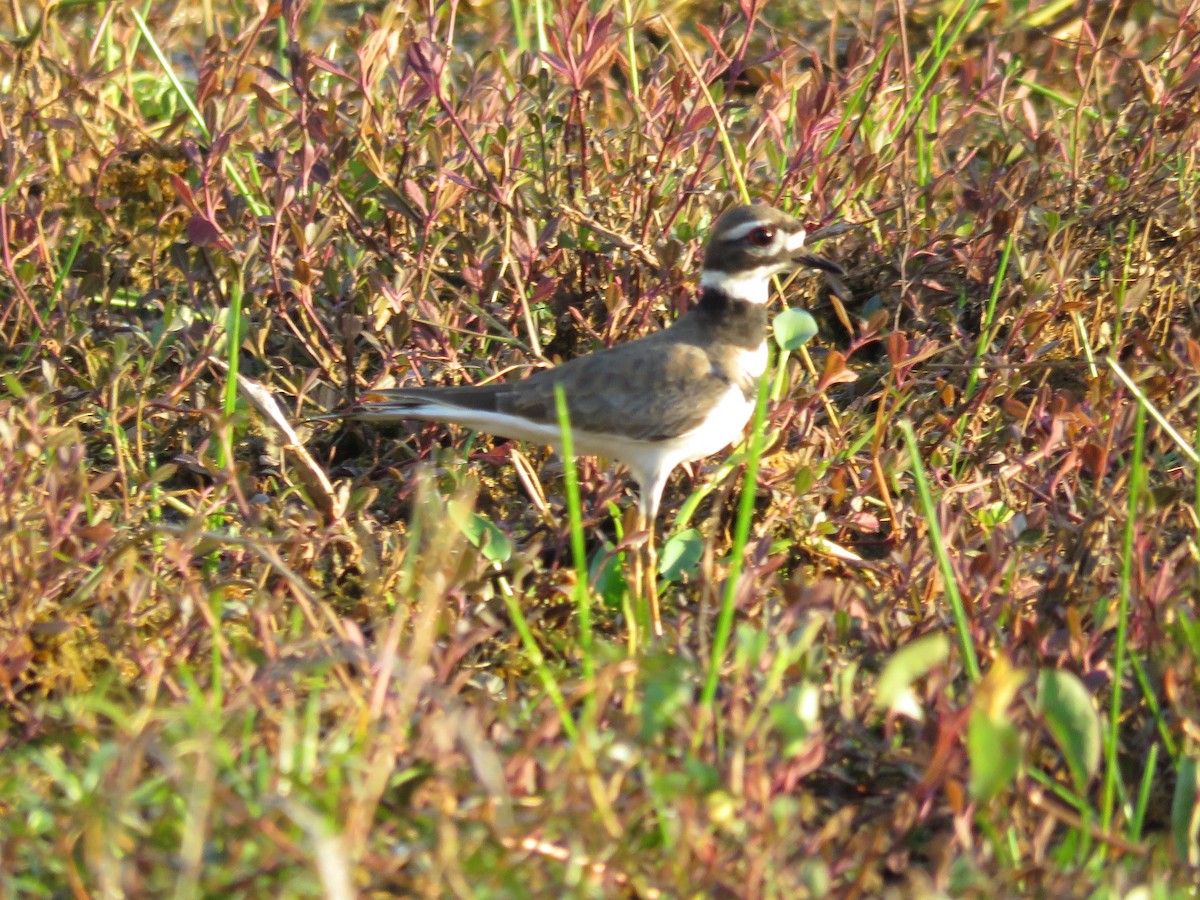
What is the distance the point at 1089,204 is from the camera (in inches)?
195

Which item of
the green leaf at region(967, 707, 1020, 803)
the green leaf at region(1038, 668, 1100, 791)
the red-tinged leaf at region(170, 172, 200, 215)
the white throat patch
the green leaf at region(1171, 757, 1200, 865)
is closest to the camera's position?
the green leaf at region(967, 707, 1020, 803)

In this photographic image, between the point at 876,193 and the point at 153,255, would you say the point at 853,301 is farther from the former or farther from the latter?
the point at 153,255

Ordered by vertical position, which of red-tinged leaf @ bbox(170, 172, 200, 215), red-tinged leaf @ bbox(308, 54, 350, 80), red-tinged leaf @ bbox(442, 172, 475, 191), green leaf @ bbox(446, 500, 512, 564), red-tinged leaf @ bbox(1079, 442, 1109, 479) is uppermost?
red-tinged leaf @ bbox(308, 54, 350, 80)

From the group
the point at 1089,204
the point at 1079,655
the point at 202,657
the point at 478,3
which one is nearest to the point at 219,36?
the point at 478,3

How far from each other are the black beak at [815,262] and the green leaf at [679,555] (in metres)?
1.02

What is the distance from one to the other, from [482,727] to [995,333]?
2.63 metres

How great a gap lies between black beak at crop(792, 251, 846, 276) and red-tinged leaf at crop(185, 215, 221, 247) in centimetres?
170

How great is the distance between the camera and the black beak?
440 cm

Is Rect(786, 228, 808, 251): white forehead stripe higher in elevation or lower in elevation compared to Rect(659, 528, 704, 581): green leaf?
higher

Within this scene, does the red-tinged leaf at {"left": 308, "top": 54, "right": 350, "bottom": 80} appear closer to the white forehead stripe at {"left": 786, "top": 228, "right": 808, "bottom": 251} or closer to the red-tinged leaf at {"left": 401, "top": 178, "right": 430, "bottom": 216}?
the red-tinged leaf at {"left": 401, "top": 178, "right": 430, "bottom": 216}

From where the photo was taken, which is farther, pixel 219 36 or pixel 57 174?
pixel 57 174

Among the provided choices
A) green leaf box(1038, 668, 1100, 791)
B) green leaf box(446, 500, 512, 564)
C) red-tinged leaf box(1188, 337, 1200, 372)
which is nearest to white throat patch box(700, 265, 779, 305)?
green leaf box(446, 500, 512, 564)

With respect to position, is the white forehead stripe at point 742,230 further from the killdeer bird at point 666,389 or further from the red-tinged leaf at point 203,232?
the red-tinged leaf at point 203,232

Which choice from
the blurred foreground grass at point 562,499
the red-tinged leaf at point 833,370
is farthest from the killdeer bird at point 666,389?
the red-tinged leaf at point 833,370
